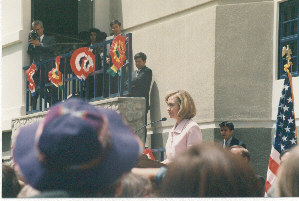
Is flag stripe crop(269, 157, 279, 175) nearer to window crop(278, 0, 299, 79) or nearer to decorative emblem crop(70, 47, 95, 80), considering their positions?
window crop(278, 0, 299, 79)

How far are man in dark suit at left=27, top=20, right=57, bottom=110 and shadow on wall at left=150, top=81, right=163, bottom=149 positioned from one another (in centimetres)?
193

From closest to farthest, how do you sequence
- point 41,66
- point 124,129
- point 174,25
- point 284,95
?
point 124,129
point 284,95
point 174,25
point 41,66

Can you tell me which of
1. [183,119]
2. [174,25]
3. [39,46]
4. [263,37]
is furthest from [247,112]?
[39,46]

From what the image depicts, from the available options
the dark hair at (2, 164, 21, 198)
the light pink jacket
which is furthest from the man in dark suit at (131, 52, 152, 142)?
the dark hair at (2, 164, 21, 198)

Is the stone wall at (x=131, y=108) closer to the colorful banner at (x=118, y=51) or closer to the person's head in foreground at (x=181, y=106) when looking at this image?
the colorful banner at (x=118, y=51)

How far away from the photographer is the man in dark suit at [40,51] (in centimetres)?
1127

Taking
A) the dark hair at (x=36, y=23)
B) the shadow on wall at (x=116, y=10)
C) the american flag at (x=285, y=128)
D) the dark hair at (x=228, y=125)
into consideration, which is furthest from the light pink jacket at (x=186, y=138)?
the dark hair at (x=36, y=23)

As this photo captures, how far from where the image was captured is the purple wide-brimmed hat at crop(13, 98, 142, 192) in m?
1.72

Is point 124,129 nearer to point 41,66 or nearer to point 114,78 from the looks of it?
point 114,78

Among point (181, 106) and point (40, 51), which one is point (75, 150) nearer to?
point (181, 106)

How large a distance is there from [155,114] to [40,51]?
2.59 m

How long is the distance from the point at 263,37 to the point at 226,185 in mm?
6884

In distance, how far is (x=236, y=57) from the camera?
8.79 metres

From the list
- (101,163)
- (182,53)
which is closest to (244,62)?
(182,53)
